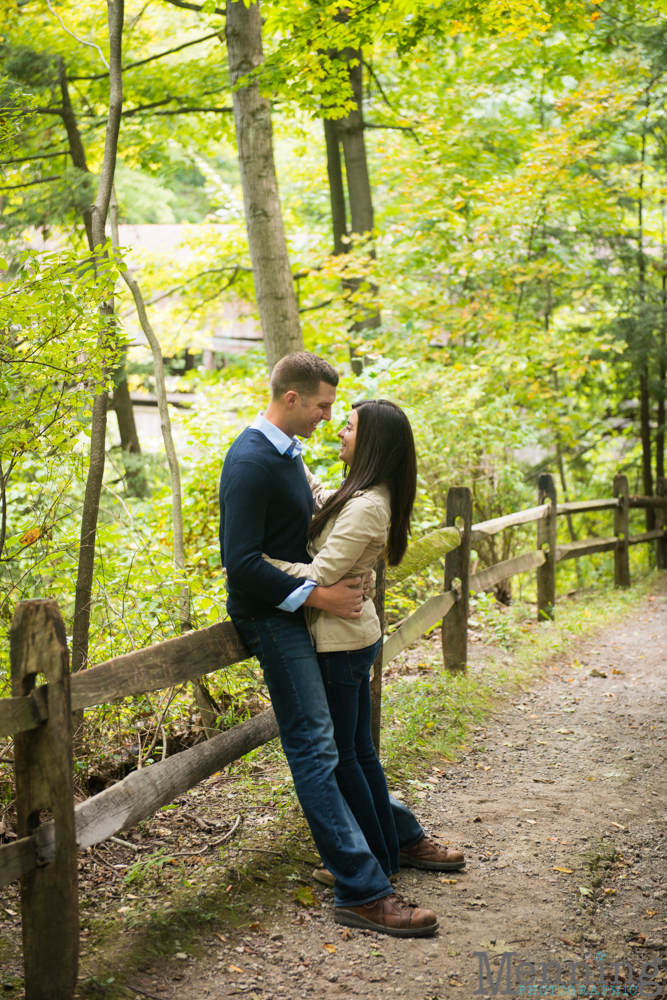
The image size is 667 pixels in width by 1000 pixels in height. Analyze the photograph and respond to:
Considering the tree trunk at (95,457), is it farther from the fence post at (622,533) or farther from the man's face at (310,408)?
the fence post at (622,533)

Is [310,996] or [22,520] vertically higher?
[22,520]

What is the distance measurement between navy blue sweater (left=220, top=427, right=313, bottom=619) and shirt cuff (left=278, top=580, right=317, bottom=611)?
0.02 meters

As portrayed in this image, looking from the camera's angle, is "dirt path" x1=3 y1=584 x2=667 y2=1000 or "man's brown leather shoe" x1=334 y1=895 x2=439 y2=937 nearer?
"dirt path" x1=3 y1=584 x2=667 y2=1000

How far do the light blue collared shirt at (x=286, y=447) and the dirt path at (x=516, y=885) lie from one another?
1.29 m

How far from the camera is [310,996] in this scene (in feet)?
8.50

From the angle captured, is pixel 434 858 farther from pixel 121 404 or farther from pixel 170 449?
pixel 121 404

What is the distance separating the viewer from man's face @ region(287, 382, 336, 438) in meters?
2.98

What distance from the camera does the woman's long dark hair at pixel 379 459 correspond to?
9.89 ft

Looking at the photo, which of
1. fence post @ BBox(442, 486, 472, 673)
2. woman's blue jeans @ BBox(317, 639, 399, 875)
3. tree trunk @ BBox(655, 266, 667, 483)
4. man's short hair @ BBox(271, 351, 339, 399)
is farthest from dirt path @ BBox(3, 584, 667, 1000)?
tree trunk @ BBox(655, 266, 667, 483)

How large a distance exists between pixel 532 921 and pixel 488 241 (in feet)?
32.4

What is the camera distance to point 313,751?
2902mm

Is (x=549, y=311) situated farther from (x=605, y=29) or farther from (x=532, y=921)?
(x=532, y=921)

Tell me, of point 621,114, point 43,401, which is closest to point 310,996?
point 43,401

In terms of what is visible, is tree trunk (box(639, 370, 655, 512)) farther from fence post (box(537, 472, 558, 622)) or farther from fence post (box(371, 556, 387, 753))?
fence post (box(371, 556, 387, 753))
